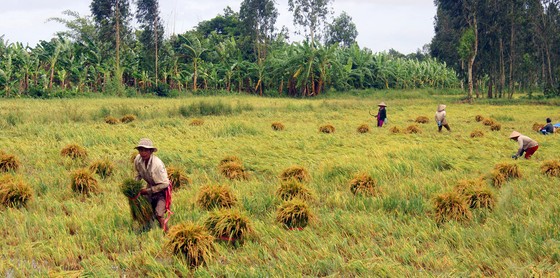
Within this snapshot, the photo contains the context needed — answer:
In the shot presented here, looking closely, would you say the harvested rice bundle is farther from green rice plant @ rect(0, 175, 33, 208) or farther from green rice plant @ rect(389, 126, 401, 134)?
green rice plant @ rect(389, 126, 401, 134)

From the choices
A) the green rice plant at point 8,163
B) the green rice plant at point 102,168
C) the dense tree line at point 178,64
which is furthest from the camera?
the dense tree line at point 178,64

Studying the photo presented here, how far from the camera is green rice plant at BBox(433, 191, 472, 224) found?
192 inches

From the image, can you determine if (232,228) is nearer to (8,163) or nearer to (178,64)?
(8,163)

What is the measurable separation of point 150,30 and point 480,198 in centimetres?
2563

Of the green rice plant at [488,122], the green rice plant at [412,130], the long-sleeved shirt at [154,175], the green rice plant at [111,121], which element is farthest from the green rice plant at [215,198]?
the green rice plant at [488,122]

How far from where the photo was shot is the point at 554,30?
103ft

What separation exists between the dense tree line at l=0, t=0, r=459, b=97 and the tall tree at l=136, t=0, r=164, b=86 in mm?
59

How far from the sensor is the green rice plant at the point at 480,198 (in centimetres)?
531

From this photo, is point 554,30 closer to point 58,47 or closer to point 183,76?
point 183,76

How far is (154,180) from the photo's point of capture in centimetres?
476

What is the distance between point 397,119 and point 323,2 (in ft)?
85.3

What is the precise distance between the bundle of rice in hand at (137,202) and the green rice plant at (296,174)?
100 inches

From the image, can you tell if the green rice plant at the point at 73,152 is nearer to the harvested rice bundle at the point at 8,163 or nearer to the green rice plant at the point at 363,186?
the harvested rice bundle at the point at 8,163

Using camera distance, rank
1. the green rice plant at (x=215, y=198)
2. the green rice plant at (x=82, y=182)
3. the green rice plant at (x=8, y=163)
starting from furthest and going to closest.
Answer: the green rice plant at (x=8, y=163)
the green rice plant at (x=82, y=182)
the green rice plant at (x=215, y=198)
